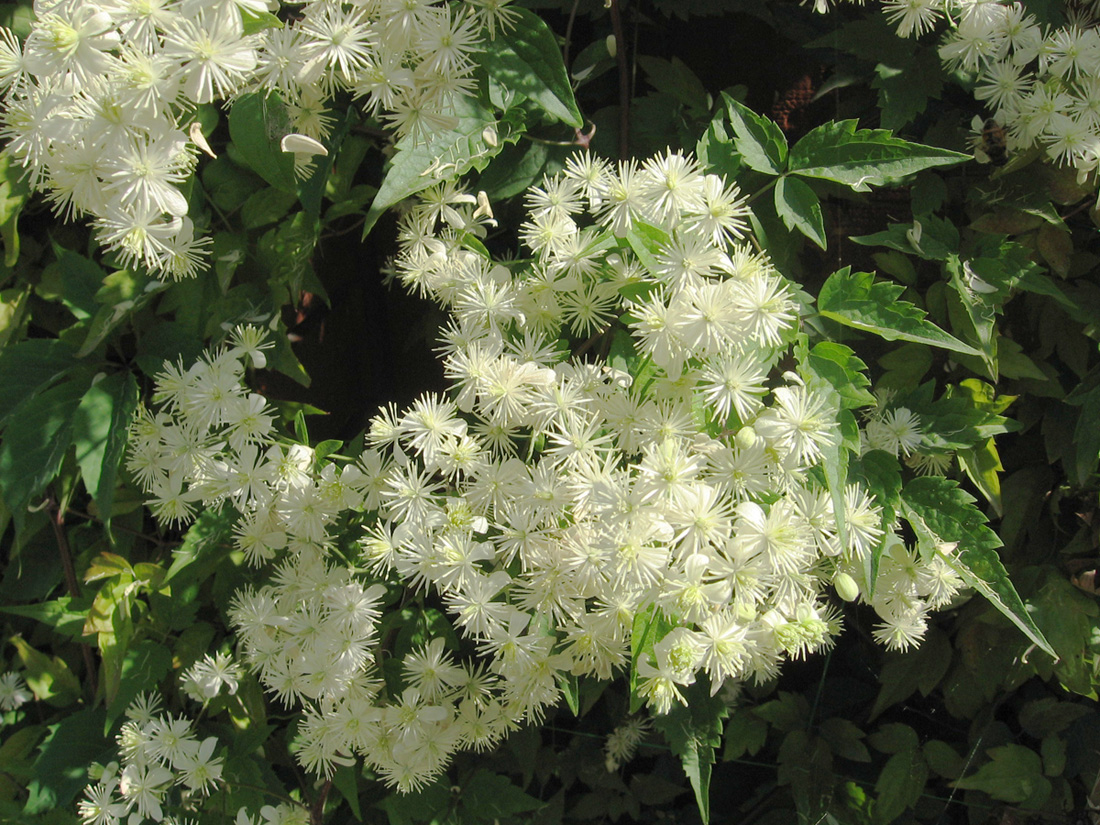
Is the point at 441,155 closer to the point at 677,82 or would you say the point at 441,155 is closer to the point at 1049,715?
the point at 677,82

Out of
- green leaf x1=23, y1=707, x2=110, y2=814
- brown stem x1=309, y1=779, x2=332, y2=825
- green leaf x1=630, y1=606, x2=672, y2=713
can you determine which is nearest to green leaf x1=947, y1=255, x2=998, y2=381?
green leaf x1=630, y1=606, x2=672, y2=713

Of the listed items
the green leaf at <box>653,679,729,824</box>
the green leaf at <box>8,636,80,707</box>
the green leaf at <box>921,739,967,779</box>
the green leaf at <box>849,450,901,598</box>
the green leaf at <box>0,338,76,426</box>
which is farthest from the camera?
the green leaf at <box>8,636,80,707</box>

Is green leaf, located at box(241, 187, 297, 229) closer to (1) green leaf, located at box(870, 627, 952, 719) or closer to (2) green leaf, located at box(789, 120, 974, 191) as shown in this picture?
(2) green leaf, located at box(789, 120, 974, 191)

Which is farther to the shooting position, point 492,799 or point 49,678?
point 49,678

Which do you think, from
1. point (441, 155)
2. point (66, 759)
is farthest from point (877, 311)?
point (66, 759)

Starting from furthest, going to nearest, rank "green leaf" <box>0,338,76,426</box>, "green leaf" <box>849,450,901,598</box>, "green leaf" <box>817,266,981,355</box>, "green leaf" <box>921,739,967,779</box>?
"green leaf" <box>921,739,967,779</box>, "green leaf" <box>0,338,76,426</box>, "green leaf" <box>849,450,901,598</box>, "green leaf" <box>817,266,981,355</box>

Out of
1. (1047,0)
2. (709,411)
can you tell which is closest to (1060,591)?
(709,411)
